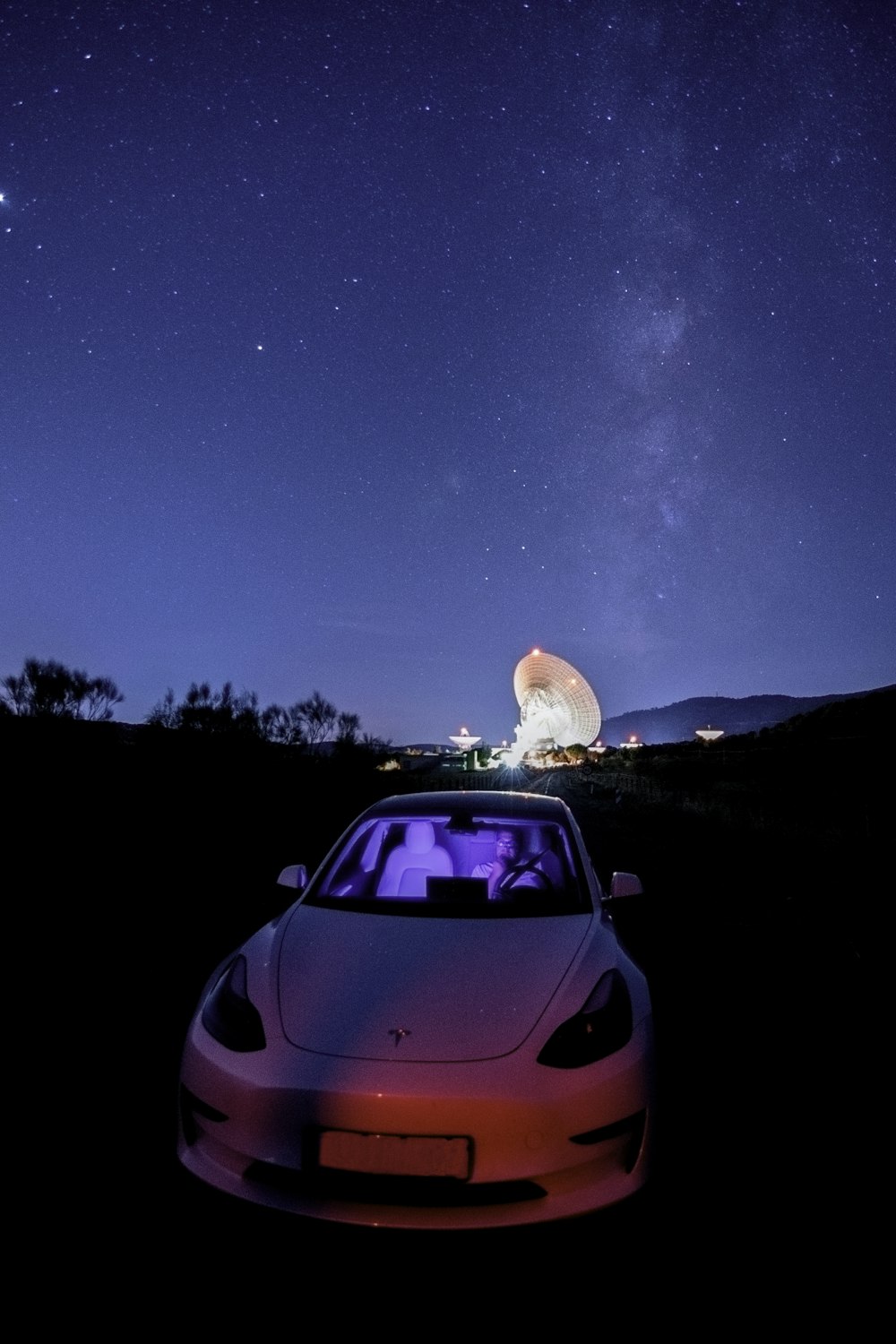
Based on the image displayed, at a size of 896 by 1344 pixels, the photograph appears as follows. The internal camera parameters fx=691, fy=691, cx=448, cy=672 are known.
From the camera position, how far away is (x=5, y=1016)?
13.3 ft

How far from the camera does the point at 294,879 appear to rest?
349cm

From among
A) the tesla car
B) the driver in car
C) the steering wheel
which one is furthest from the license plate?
the steering wheel

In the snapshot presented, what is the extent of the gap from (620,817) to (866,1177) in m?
16.3

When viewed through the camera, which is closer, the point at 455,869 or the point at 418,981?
the point at 418,981

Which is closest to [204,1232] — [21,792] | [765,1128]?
[765,1128]

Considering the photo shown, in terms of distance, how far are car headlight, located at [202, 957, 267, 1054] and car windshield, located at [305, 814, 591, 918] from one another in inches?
25.0

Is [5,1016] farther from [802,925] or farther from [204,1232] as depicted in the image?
[802,925]

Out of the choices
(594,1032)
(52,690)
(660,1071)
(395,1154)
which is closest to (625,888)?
(660,1071)

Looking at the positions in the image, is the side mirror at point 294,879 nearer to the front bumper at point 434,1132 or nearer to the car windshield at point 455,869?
the car windshield at point 455,869

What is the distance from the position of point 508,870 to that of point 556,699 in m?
54.4

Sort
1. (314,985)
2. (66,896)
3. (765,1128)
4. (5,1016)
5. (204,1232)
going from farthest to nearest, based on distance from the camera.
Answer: (66,896) < (5,1016) < (765,1128) < (314,985) < (204,1232)

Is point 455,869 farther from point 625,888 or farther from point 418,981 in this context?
point 418,981

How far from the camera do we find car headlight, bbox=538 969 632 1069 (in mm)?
2072

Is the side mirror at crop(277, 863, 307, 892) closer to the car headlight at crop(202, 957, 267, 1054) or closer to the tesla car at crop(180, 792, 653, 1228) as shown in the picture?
the tesla car at crop(180, 792, 653, 1228)
